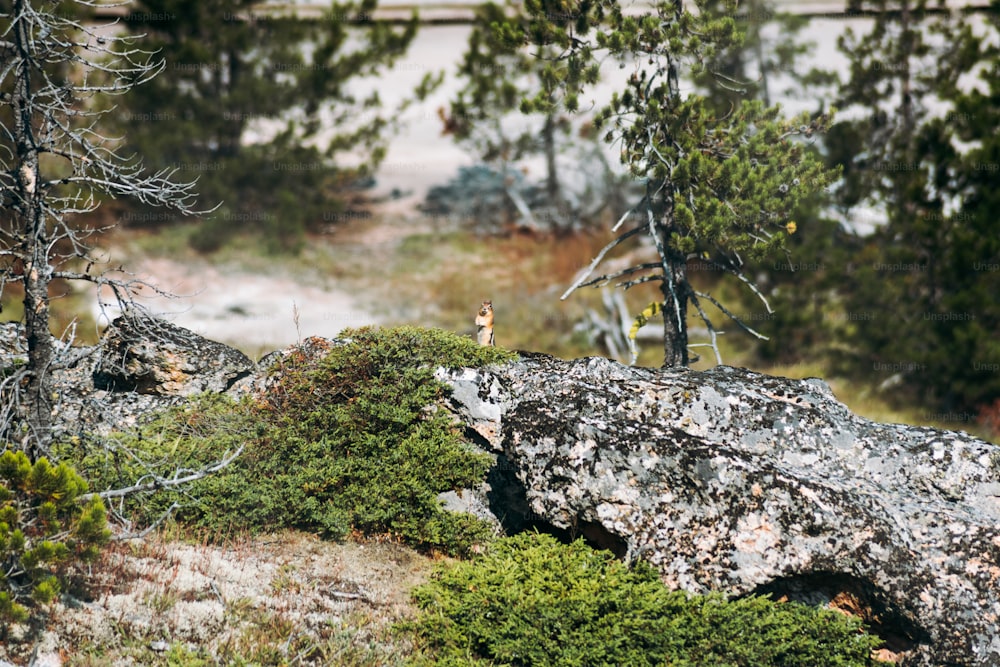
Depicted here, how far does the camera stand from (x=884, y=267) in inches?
780

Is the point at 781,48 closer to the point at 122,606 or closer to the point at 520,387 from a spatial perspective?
the point at 520,387

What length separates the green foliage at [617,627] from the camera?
8.36 meters

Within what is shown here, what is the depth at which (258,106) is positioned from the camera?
25297 mm

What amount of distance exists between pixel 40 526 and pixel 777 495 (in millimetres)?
6289

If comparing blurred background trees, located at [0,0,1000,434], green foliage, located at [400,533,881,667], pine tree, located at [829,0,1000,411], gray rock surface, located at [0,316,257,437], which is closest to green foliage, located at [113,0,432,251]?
blurred background trees, located at [0,0,1000,434]

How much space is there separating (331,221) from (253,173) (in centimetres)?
324

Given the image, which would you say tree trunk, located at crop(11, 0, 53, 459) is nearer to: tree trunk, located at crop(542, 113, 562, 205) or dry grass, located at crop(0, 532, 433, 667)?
dry grass, located at crop(0, 532, 433, 667)

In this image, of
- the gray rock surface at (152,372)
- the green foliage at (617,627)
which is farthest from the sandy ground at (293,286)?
the green foliage at (617,627)

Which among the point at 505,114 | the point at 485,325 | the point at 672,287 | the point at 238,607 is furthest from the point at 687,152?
the point at 505,114

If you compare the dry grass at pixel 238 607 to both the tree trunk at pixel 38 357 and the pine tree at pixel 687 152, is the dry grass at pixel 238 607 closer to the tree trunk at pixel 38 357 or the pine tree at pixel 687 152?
the tree trunk at pixel 38 357

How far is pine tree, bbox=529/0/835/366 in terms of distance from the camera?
13.5 metres

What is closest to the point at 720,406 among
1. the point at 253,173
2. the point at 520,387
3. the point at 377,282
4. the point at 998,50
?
the point at 520,387

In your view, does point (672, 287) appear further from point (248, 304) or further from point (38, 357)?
point (248, 304)

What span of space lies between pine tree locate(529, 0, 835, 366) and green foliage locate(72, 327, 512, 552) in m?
3.34
